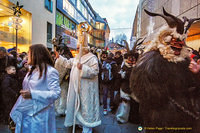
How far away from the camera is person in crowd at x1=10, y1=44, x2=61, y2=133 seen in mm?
1937

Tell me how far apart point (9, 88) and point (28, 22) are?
10.0 meters

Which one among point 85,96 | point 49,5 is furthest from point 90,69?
point 49,5

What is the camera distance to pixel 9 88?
384 cm

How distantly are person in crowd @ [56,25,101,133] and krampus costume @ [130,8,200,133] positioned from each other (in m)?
1.70

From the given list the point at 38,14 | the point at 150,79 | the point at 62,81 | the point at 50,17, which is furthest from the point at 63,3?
the point at 150,79

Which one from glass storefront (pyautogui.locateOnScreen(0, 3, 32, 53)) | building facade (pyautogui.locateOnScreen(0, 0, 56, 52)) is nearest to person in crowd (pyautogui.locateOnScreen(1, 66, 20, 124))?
building facade (pyautogui.locateOnScreen(0, 0, 56, 52))

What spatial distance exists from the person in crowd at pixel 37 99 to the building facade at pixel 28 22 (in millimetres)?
6757

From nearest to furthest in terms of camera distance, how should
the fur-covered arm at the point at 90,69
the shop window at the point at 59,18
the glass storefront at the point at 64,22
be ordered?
1. the fur-covered arm at the point at 90,69
2. the shop window at the point at 59,18
3. the glass storefront at the point at 64,22

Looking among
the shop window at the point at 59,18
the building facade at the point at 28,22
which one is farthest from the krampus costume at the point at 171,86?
the shop window at the point at 59,18

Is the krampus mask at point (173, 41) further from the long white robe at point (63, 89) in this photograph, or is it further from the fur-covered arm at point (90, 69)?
the long white robe at point (63, 89)

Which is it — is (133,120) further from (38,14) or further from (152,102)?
(38,14)

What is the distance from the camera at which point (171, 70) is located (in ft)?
5.58

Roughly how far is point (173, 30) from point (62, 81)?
3744mm

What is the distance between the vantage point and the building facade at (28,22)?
33.0 ft
